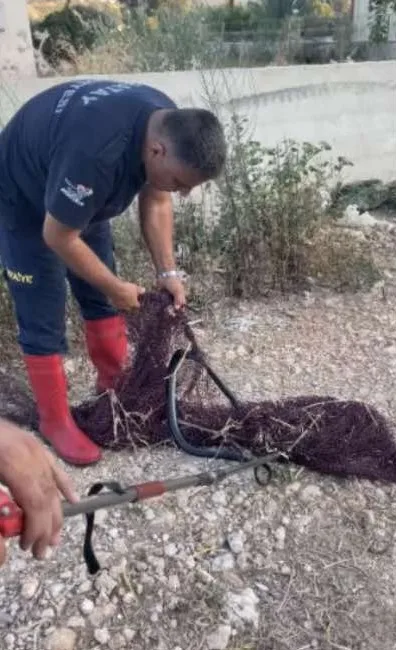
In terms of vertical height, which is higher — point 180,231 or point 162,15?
point 162,15

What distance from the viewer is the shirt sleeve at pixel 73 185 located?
2.24 metres

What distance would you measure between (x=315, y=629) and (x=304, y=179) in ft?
8.88

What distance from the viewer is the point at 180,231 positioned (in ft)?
14.1

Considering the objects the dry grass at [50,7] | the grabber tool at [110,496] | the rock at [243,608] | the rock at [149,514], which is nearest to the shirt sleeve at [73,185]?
the grabber tool at [110,496]

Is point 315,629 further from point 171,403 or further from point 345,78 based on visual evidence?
point 345,78

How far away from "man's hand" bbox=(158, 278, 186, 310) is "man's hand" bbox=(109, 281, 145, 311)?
0.14 metres

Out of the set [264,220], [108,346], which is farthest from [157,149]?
[264,220]

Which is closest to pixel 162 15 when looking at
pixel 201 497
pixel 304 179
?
pixel 304 179

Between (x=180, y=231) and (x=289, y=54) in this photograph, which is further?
(x=289, y=54)

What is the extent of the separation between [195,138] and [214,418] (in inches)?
43.6

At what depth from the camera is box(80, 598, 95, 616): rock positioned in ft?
6.98

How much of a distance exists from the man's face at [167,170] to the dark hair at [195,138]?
2 cm

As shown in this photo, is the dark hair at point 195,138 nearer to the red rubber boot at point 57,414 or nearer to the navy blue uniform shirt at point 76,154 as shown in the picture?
the navy blue uniform shirt at point 76,154

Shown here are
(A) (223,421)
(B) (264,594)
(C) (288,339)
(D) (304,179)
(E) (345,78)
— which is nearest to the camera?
(B) (264,594)
